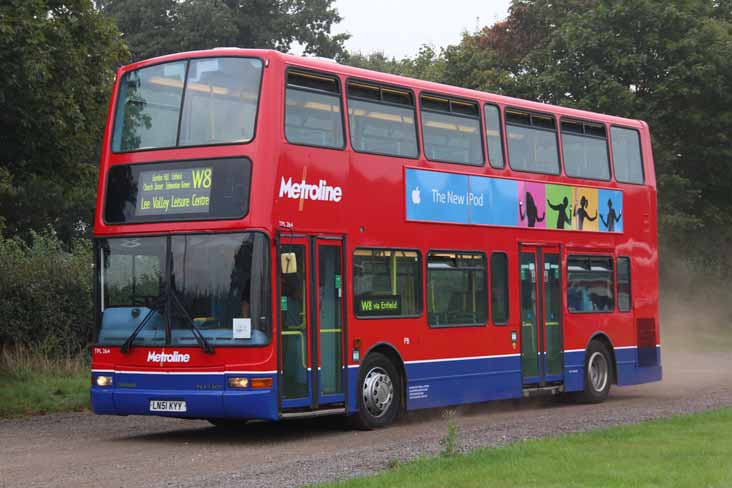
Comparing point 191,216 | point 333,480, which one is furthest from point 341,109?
point 333,480

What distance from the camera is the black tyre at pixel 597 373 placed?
2217 cm

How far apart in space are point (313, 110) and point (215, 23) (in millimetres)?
39334

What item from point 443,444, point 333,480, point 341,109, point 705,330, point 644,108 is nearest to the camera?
point 333,480

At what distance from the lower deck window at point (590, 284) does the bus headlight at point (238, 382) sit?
308 inches

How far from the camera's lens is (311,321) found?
1633 cm

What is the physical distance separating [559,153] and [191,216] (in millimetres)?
7817

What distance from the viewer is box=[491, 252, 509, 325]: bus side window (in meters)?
19.9

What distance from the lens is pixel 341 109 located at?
17.1 meters

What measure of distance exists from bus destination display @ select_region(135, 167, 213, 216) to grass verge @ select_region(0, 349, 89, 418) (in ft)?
18.7

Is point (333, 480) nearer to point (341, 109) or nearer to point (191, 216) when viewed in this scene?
point (191, 216)

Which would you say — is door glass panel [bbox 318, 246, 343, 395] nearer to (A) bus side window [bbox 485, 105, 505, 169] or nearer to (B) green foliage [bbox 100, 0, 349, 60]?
(A) bus side window [bbox 485, 105, 505, 169]

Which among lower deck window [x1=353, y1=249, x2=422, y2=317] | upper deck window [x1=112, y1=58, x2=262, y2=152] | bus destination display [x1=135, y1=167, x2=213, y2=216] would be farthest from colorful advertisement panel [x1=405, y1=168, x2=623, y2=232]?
bus destination display [x1=135, y1=167, x2=213, y2=216]

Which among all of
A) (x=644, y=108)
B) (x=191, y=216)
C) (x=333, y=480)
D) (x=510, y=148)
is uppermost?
(x=644, y=108)

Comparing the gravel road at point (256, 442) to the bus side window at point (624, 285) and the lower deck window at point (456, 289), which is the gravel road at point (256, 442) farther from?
the bus side window at point (624, 285)
